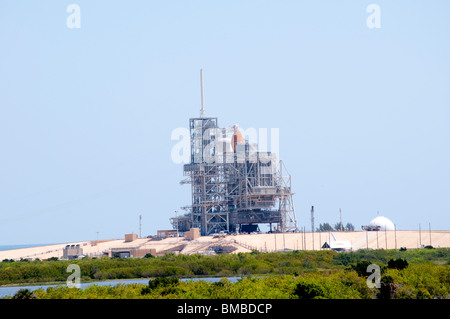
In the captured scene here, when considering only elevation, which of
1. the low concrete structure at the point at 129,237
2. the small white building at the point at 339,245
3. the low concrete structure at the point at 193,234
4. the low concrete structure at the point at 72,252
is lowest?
the low concrete structure at the point at 72,252

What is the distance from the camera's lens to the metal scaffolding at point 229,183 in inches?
4186

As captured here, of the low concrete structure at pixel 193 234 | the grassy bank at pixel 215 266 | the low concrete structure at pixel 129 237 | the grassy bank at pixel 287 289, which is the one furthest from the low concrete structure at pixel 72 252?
the grassy bank at pixel 287 289

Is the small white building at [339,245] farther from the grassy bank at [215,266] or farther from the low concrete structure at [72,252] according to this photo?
the low concrete structure at [72,252]

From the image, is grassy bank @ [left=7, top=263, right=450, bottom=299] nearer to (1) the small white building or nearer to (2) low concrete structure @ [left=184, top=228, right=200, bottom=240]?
(1) the small white building

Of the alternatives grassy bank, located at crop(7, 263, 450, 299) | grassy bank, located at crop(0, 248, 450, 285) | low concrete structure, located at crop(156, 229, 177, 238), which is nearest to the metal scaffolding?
low concrete structure, located at crop(156, 229, 177, 238)

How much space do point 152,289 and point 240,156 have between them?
66.6 metres

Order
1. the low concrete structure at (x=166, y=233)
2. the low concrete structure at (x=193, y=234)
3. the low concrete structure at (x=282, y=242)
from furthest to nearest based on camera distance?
the low concrete structure at (x=166, y=233)
the low concrete structure at (x=193, y=234)
the low concrete structure at (x=282, y=242)

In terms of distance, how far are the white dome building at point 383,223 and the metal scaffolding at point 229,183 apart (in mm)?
11745

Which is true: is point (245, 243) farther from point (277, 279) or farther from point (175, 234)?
point (277, 279)

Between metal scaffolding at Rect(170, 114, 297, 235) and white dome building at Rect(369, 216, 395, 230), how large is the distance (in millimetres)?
11745

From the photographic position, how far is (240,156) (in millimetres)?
106750

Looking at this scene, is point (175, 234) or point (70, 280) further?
point (175, 234)

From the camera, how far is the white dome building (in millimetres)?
108006
